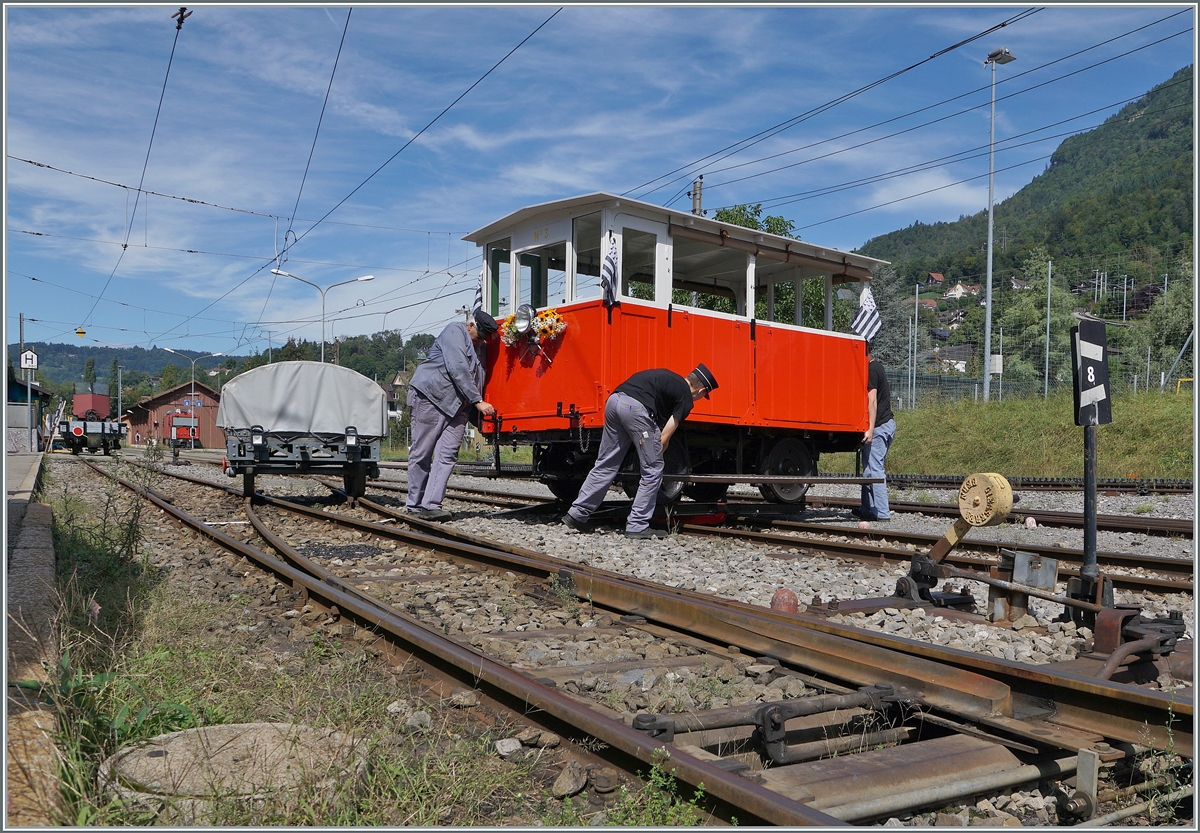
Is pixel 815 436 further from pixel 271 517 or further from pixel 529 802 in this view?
pixel 529 802

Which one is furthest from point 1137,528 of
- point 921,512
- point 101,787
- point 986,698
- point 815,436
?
point 101,787

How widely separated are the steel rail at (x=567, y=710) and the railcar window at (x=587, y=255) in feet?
17.6

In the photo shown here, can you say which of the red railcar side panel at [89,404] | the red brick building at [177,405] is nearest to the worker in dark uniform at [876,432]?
the red railcar side panel at [89,404]

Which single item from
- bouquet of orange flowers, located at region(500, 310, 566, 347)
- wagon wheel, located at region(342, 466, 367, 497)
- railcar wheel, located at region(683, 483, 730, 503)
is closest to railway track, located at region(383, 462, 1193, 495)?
wagon wheel, located at region(342, 466, 367, 497)

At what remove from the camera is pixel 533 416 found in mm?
10430

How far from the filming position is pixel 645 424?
338 inches

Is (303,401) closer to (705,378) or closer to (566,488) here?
(566,488)

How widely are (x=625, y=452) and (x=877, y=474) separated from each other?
3927 millimetres

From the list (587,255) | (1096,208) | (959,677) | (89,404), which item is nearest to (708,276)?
(587,255)

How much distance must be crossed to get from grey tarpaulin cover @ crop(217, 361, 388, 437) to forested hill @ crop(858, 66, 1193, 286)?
68.5 feet

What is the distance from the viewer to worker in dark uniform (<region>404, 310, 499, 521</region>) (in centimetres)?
1029

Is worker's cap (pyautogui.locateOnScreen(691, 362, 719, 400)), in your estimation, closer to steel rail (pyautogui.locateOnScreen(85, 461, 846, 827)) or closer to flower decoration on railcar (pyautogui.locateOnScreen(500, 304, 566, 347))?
flower decoration on railcar (pyautogui.locateOnScreen(500, 304, 566, 347))

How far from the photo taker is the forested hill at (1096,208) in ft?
202

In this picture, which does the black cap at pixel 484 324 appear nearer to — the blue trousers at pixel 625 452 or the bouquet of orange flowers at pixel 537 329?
the bouquet of orange flowers at pixel 537 329
